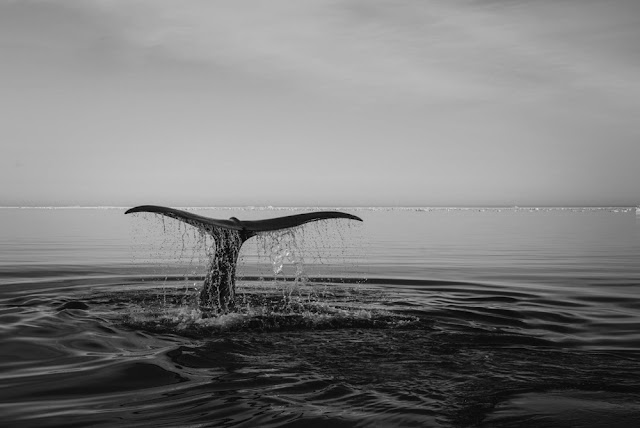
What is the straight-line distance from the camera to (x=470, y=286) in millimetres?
14945

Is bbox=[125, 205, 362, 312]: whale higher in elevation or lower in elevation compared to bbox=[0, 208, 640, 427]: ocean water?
higher

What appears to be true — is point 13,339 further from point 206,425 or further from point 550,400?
point 550,400

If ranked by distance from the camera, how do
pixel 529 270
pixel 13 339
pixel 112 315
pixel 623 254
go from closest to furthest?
pixel 13 339 → pixel 112 315 → pixel 529 270 → pixel 623 254

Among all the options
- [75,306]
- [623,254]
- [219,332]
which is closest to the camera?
[219,332]

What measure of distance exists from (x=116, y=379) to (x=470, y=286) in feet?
34.8

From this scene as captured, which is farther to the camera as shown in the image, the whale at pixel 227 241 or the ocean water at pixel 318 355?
the whale at pixel 227 241

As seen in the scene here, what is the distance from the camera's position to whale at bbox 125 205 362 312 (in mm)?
8820

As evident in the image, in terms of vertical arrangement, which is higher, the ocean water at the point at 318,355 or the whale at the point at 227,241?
the whale at the point at 227,241

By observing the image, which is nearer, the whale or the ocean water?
the ocean water

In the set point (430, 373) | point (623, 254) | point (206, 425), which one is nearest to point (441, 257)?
point (623, 254)

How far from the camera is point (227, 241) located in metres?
9.33

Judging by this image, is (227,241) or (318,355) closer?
(318,355)

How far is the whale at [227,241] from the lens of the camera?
8.82 metres

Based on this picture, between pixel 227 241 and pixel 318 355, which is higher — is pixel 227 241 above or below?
above
